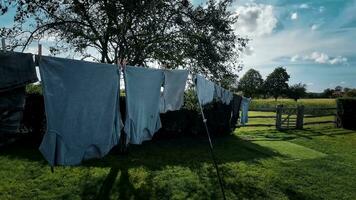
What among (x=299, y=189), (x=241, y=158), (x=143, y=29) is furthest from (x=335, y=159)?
(x=143, y=29)

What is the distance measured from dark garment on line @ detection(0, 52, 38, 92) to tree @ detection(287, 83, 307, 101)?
77.4 meters

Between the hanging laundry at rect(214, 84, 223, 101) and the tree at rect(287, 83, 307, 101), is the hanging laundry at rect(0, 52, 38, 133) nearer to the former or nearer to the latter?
the hanging laundry at rect(214, 84, 223, 101)

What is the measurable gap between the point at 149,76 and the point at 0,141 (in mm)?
2592

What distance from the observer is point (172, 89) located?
21.1 feet

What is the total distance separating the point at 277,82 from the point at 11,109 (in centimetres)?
8602

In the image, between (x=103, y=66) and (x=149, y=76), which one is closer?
(x=103, y=66)

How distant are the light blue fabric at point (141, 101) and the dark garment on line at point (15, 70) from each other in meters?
1.64

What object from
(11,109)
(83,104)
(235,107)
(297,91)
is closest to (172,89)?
(83,104)

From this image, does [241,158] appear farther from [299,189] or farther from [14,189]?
→ [14,189]

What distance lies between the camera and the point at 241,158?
9.40m

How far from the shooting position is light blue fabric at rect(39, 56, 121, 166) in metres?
3.84

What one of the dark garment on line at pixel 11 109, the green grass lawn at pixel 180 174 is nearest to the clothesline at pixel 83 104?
the dark garment on line at pixel 11 109

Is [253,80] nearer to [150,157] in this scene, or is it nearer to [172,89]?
[150,157]

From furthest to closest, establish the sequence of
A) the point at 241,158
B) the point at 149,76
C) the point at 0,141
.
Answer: the point at 241,158 → the point at 149,76 → the point at 0,141
